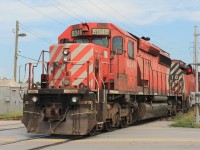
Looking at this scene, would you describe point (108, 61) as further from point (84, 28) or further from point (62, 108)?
point (62, 108)

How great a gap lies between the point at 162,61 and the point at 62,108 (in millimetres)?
10904

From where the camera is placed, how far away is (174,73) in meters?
24.0

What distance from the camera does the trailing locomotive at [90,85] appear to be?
11.4 meters

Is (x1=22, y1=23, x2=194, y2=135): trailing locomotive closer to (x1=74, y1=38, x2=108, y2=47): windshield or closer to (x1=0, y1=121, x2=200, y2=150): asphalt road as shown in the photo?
(x1=74, y1=38, x2=108, y2=47): windshield

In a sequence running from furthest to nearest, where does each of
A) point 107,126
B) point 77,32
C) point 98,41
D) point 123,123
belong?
point 123,123 → point 77,32 → point 98,41 → point 107,126

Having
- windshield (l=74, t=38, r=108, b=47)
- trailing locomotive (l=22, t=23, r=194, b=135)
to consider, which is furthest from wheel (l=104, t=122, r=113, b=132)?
windshield (l=74, t=38, r=108, b=47)

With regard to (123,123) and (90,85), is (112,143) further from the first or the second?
(123,123)

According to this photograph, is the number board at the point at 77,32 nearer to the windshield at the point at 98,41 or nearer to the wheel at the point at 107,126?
the windshield at the point at 98,41

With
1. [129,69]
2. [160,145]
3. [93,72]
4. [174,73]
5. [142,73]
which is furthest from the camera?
[174,73]

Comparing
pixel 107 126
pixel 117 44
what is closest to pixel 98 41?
pixel 117 44

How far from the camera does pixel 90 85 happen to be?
481 inches

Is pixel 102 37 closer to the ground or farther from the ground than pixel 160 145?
farther from the ground

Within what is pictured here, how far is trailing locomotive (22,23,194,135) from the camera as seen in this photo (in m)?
11.4

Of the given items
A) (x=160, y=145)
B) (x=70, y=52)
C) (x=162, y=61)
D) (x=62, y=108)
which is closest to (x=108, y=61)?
(x=70, y=52)
